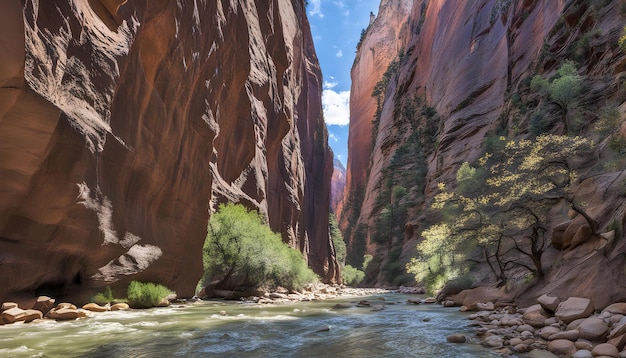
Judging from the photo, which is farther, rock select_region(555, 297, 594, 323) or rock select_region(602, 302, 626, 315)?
rock select_region(555, 297, 594, 323)

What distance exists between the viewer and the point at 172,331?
9273 millimetres

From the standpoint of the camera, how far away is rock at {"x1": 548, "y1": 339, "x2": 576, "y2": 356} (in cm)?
643

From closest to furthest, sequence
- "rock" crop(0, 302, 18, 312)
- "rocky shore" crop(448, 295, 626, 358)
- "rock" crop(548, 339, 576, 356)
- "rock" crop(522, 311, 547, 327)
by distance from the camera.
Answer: "rocky shore" crop(448, 295, 626, 358) → "rock" crop(548, 339, 576, 356) → "rock" crop(522, 311, 547, 327) → "rock" crop(0, 302, 18, 312)

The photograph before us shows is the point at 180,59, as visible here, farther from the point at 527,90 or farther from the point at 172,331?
the point at 527,90

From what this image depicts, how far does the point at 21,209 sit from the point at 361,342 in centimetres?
1004

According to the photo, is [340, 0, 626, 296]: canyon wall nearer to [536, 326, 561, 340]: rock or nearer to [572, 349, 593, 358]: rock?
[536, 326, 561, 340]: rock

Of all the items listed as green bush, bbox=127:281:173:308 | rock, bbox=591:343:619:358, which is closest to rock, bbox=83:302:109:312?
green bush, bbox=127:281:173:308

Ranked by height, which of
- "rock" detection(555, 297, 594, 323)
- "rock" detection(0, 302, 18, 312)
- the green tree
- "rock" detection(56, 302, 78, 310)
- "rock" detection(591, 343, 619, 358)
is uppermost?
the green tree

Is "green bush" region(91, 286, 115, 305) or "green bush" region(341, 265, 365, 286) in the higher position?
"green bush" region(341, 265, 365, 286)

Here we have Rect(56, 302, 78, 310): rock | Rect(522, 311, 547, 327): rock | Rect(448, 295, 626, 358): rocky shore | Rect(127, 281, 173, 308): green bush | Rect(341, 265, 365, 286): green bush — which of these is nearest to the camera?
Rect(448, 295, 626, 358): rocky shore

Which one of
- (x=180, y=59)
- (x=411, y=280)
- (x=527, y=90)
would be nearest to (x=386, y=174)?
(x=411, y=280)

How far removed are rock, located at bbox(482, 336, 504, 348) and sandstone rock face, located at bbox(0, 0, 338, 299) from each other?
475 inches

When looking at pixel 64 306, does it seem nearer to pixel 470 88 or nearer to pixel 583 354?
pixel 583 354

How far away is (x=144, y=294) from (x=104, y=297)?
1.80m
